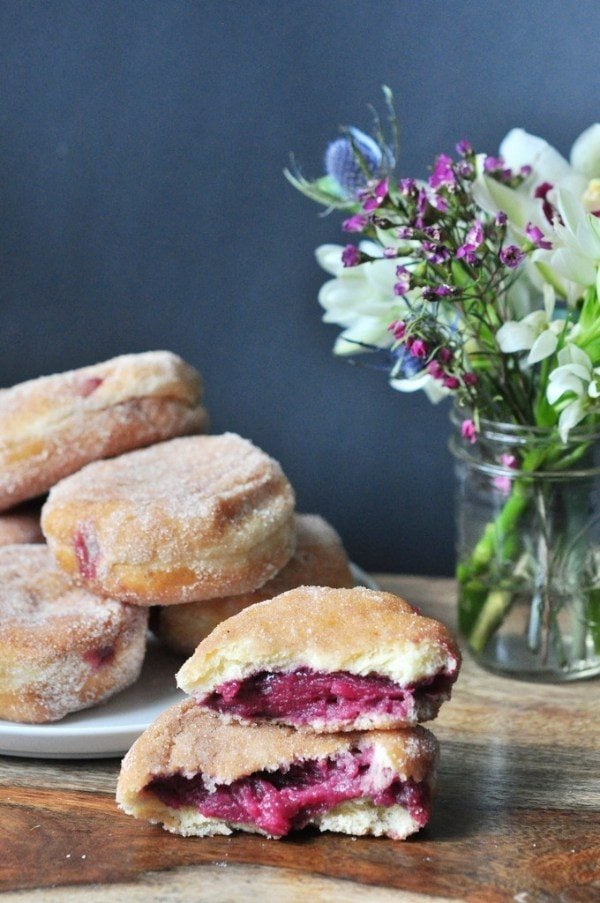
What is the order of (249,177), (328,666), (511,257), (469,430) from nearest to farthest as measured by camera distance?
(328,666) < (511,257) < (469,430) < (249,177)

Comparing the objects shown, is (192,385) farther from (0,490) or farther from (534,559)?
(534,559)

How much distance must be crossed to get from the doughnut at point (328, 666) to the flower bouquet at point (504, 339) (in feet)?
1.33

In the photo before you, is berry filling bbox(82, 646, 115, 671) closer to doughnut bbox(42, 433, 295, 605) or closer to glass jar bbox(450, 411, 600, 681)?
doughnut bbox(42, 433, 295, 605)

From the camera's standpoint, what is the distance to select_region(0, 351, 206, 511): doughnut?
72.4 inches

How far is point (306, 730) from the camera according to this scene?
4.61 feet

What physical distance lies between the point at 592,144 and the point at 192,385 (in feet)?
2.49

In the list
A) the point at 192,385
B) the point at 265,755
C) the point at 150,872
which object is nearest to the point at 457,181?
the point at 192,385

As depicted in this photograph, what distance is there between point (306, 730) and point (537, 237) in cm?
74

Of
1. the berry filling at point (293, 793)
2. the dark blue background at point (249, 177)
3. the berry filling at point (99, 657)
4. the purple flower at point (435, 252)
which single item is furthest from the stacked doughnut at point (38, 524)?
the purple flower at point (435, 252)

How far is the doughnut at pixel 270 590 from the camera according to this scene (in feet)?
5.65

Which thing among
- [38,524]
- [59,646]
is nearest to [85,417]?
[38,524]

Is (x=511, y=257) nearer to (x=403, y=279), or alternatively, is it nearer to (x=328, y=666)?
(x=403, y=279)

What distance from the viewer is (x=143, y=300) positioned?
7.74ft

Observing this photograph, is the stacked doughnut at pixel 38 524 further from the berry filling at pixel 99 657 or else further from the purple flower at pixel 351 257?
the purple flower at pixel 351 257
